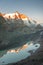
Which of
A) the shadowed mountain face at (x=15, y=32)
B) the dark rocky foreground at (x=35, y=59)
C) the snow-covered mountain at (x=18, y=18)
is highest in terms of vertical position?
the snow-covered mountain at (x=18, y=18)

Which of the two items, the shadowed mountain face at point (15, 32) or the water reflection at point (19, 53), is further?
the shadowed mountain face at point (15, 32)

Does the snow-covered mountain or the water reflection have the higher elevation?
the snow-covered mountain

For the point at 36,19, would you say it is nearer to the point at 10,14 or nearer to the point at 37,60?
the point at 10,14

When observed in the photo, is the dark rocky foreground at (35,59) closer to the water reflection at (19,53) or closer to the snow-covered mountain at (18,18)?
the water reflection at (19,53)

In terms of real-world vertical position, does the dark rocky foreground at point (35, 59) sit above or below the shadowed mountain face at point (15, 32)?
below

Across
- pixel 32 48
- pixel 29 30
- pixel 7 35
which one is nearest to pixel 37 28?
pixel 29 30

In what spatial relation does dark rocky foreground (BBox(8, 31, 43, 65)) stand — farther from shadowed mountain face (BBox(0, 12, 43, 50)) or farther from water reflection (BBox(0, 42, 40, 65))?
shadowed mountain face (BBox(0, 12, 43, 50))

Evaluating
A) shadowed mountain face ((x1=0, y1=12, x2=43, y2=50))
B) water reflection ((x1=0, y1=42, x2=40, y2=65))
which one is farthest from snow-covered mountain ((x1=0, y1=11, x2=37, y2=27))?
water reflection ((x1=0, y1=42, x2=40, y2=65))

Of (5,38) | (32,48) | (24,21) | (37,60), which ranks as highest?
(24,21)

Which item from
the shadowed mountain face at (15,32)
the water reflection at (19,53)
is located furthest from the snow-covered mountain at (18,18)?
the water reflection at (19,53)
